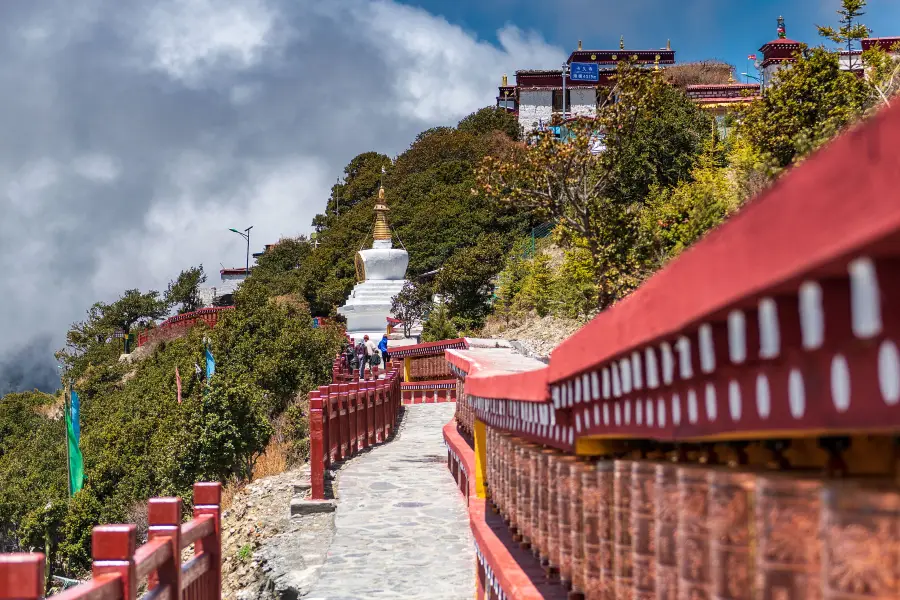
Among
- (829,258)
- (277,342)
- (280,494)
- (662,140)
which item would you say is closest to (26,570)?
(829,258)

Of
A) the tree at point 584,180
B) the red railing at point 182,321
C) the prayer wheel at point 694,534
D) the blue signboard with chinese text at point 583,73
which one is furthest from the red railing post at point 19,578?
the blue signboard with chinese text at point 583,73

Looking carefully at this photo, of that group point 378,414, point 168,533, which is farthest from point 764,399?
point 378,414

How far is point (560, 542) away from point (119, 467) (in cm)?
2509

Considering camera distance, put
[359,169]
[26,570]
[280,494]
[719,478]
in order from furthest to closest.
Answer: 1. [359,169]
2. [280,494]
3. [26,570]
4. [719,478]

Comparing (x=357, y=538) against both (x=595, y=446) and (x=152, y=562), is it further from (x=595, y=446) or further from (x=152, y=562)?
(x=595, y=446)

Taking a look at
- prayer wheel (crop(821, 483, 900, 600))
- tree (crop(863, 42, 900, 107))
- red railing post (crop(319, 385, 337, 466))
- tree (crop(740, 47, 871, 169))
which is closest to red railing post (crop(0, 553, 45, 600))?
prayer wheel (crop(821, 483, 900, 600))

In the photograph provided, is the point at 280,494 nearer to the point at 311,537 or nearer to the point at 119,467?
the point at 311,537

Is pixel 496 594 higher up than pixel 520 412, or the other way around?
pixel 520 412

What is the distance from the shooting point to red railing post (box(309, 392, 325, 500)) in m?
12.4

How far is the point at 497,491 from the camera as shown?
7473 millimetres

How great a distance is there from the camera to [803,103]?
18.0m

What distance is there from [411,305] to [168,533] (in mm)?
33395

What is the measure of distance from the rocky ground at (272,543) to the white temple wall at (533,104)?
175ft

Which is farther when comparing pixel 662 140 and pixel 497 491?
pixel 662 140
